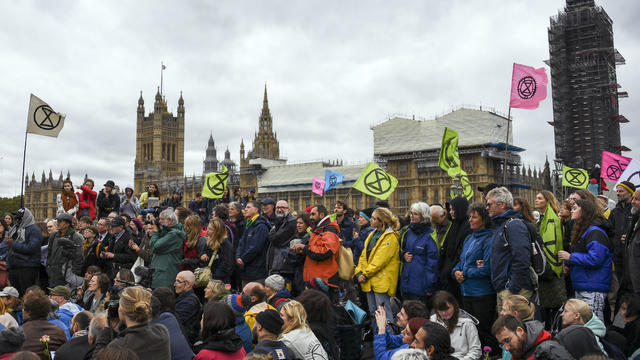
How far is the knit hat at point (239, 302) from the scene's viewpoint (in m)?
5.46

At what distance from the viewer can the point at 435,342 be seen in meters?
3.83

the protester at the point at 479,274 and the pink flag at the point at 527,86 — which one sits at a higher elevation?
the pink flag at the point at 527,86

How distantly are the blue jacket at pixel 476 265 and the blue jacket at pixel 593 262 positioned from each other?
86 centimetres

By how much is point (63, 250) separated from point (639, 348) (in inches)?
309

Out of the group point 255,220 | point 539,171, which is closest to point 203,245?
point 255,220

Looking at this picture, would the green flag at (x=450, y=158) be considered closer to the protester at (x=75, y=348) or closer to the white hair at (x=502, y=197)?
the white hair at (x=502, y=197)

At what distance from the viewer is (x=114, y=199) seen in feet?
37.4

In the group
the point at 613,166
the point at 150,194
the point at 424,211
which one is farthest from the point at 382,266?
the point at 613,166

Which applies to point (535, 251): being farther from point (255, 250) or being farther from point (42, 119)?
point (42, 119)

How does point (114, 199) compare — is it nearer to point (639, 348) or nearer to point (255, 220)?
point (255, 220)

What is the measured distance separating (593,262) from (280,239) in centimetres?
393

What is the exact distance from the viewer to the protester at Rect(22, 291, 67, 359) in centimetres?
457

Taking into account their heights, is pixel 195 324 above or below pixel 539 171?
below

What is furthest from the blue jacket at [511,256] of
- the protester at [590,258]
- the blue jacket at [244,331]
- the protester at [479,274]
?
the blue jacket at [244,331]
